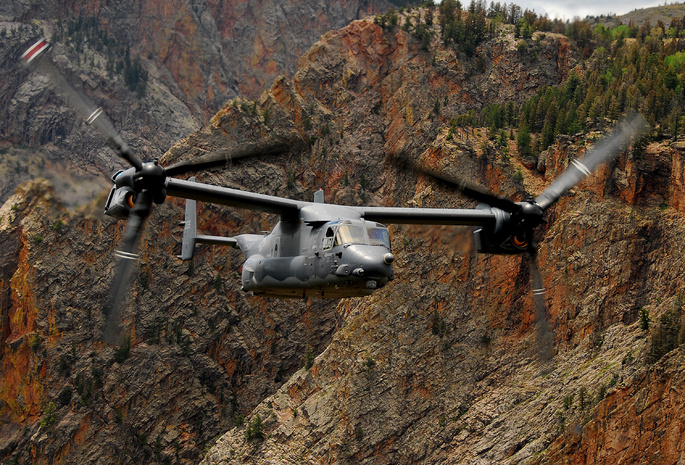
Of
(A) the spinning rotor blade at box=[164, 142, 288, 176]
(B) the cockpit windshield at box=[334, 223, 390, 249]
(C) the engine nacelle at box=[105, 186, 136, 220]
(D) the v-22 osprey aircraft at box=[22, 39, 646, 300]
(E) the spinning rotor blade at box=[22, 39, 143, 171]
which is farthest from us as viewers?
(B) the cockpit windshield at box=[334, 223, 390, 249]

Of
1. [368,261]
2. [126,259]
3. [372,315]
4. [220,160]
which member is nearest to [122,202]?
[126,259]

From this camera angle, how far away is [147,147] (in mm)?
169750

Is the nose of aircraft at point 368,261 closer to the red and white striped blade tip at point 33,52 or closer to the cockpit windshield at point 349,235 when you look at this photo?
the cockpit windshield at point 349,235

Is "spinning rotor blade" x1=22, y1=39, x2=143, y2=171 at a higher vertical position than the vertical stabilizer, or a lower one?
higher

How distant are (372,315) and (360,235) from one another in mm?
47066

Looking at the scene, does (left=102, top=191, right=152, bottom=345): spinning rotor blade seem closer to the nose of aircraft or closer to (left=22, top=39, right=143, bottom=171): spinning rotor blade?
(left=22, top=39, right=143, bottom=171): spinning rotor blade

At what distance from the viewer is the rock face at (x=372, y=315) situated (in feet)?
246

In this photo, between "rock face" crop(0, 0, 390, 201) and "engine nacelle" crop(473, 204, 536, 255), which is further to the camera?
"rock face" crop(0, 0, 390, 201)

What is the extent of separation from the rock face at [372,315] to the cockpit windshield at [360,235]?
7.48 m

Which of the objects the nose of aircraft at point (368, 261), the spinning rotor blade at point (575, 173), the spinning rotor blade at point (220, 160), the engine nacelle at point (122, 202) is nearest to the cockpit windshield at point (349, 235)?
the nose of aircraft at point (368, 261)

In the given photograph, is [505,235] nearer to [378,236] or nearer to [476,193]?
[476,193]

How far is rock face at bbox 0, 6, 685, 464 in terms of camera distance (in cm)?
7512

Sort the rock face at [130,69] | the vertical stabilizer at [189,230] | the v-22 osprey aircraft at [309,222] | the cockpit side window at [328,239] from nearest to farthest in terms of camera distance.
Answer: the v-22 osprey aircraft at [309,222] < the cockpit side window at [328,239] < the vertical stabilizer at [189,230] < the rock face at [130,69]

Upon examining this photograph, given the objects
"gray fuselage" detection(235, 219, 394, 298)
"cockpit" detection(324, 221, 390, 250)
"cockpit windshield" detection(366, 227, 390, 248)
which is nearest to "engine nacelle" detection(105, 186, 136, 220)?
"gray fuselage" detection(235, 219, 394, 298)
